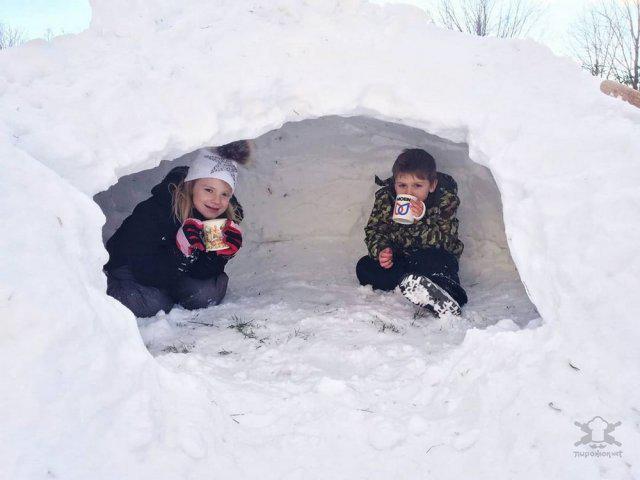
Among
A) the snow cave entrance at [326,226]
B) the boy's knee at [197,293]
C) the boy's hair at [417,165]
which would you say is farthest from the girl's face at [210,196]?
the boy's hair at [417,165]

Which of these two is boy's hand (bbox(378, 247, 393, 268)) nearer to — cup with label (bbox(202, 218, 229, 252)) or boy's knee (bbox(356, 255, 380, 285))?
boy's knee (bbox(356, 255, 380, 285))

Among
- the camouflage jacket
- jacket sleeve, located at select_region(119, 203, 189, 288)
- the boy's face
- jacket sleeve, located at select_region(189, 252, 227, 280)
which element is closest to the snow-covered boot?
the camouflage jacket

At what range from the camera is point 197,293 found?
119 inches

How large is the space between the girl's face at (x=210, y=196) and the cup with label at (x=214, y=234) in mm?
175

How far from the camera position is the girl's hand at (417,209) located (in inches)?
117

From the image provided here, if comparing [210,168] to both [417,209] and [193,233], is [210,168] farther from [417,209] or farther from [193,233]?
[417,209]

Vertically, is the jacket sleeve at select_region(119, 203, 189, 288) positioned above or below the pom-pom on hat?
below

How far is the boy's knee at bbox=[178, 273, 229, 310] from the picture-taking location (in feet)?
9.93

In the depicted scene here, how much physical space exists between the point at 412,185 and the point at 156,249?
5.09 feet

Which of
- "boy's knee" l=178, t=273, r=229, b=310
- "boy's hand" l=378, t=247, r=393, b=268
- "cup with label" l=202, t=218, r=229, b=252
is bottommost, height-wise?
"boy's knee" l=178, t=273, r=229, b=310

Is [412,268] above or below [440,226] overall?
below

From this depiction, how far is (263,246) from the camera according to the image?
4.04 m

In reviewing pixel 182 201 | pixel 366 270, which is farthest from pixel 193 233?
pixel 366 270

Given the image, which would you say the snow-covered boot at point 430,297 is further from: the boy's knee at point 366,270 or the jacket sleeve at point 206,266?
the jacket sleeve at point 206,266
